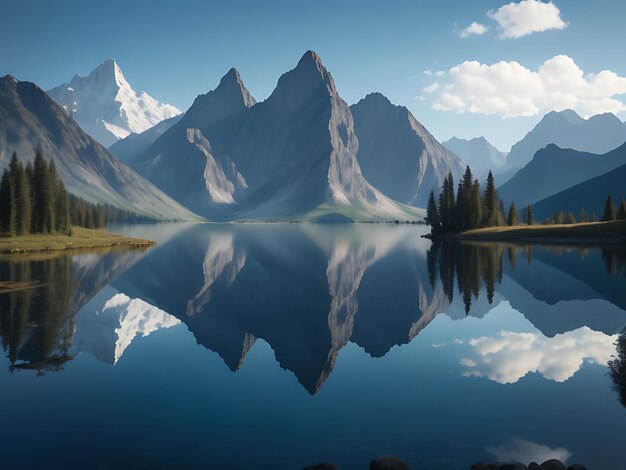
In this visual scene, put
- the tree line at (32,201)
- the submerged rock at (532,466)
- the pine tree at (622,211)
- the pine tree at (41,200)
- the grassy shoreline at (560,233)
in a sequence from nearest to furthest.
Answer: the submerged rock at (532,466), the tree line at (32,201), the pine tree at (41,200), the grassy shoreline at (560,233), the pine tree at (622,211)

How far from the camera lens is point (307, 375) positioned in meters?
27.8

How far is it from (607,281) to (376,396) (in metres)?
50.4

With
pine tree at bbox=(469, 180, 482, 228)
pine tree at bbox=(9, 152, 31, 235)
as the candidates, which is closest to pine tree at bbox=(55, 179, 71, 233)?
pine tree at bbox=(9, 152, 31, 235)

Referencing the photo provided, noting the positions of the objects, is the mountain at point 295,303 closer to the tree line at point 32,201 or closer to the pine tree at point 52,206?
the tree line at point 32,201

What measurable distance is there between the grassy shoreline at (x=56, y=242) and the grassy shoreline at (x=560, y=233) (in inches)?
4010

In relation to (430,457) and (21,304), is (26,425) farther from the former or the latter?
(21,304)

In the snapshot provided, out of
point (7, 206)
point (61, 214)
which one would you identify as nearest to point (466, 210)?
point (61, 214)

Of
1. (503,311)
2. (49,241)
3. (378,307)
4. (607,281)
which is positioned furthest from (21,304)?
(49,241)

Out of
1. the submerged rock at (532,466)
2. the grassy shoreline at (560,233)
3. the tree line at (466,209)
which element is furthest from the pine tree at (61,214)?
the submerged rock at (532,466)

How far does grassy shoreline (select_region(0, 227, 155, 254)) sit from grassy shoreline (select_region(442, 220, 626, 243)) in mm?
101852

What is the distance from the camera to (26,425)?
2014 cm

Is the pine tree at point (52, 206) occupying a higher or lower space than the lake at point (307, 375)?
higher

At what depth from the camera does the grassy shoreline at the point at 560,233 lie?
131m

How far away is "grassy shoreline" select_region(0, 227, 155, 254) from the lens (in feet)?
351
